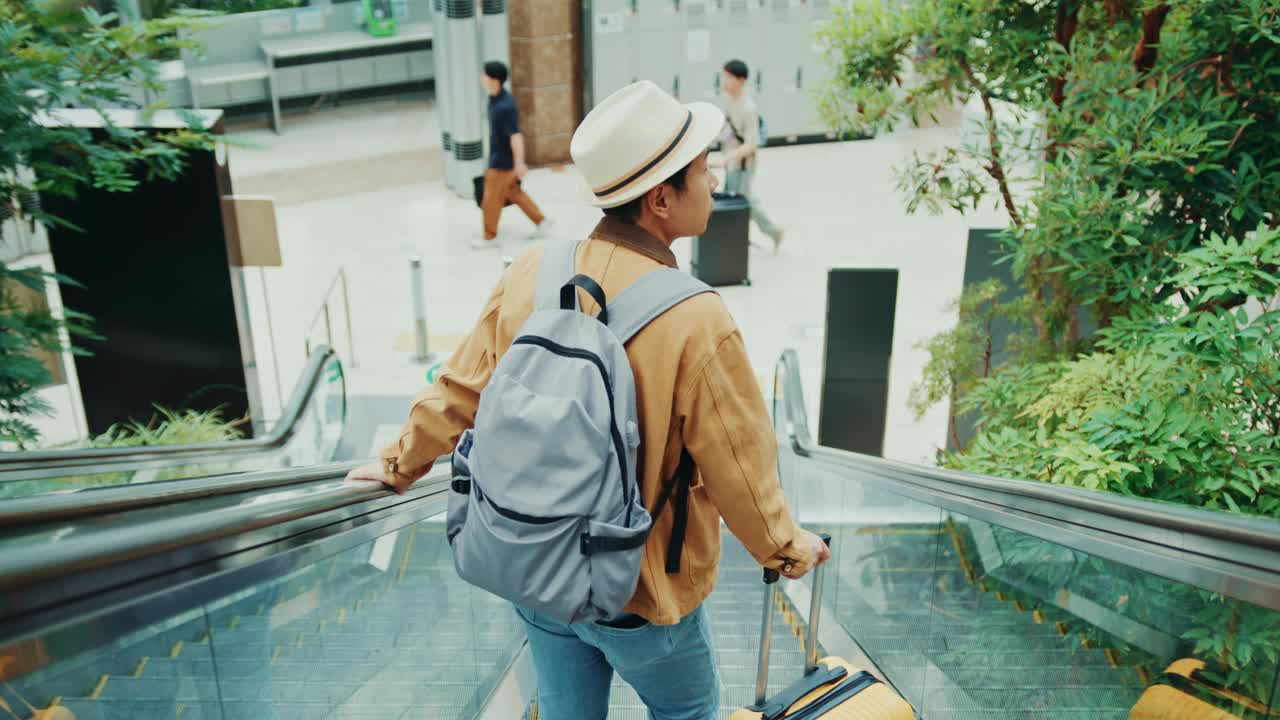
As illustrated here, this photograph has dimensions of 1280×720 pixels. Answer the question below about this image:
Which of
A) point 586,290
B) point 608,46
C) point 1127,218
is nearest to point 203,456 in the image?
point 586,290

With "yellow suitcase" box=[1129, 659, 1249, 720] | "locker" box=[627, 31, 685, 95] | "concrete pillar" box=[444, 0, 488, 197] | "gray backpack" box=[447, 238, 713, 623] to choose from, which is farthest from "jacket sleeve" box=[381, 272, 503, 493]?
"locker" box=[627, 31, 685, 95]

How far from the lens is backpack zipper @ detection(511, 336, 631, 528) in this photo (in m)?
1.79

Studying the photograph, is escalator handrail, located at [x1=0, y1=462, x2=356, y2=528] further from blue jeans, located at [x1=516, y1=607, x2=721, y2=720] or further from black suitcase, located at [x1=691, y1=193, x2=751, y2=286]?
black suitcase, located at [x1=691, y1=193, x2=751, y2=286]

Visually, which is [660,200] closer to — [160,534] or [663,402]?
[663,402]

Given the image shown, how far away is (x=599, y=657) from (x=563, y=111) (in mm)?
12164

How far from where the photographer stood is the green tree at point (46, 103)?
3676mm

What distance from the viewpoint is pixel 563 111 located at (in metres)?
13.8

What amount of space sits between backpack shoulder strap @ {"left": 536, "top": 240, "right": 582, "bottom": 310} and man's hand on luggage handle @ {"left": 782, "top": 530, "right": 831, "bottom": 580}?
649 millimetres

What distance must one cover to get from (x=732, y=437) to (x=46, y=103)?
317 cm

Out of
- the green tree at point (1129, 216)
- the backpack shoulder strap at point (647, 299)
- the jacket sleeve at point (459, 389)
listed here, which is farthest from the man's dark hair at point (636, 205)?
the green tree at point (1129, 216)

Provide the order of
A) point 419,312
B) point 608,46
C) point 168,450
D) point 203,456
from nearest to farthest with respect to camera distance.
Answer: point 168,450, point 203,456, point 419,312, point 608,46

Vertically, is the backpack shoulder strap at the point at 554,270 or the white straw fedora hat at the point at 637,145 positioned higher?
the white straw fedora hat at the point at 637,145

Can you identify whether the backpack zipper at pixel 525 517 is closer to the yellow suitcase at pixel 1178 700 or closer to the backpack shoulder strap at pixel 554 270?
the backpack shoulder strap at pixel 554 270

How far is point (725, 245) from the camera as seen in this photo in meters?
10.4
